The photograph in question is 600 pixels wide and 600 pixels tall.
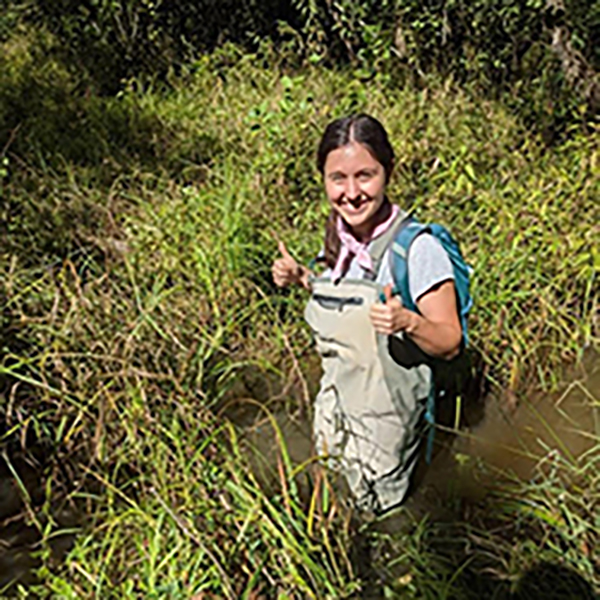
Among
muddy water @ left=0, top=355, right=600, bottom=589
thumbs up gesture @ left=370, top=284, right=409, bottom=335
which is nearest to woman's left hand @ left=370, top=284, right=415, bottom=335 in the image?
thumbs up gesture @ left=370, top=284, right=409, bottom=335

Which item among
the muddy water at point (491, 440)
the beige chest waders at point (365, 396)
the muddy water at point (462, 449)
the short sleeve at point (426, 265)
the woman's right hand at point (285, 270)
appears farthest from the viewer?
the muddy water at point (491, 440)

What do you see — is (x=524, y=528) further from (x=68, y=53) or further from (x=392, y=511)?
(x=68, y=53)

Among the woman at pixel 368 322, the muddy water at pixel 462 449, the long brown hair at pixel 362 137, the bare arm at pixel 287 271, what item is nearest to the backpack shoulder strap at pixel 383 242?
the woman at pixel 368 322

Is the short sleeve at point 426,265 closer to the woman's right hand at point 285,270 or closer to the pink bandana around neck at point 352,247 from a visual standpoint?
the pink bandana around neck at point 352,247

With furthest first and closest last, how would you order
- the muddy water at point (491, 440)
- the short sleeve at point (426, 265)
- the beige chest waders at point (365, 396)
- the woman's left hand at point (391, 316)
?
1. the muddy water at point (491, 440)
2. the beige chest waders at point (365, 396)
3. the short sleeve at point (426, 265)
4. the woman's left hand at point (391, 316)

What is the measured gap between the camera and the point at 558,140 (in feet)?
17.1

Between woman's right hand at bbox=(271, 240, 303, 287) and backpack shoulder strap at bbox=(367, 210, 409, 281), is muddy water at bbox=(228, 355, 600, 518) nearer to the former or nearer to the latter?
woman's right hand at bbox=(271, 240, 303, 287)

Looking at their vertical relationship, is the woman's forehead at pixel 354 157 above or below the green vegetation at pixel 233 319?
above

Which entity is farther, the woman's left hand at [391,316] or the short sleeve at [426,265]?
the short sleeve at [426,265]

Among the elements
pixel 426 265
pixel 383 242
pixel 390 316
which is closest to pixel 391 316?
pixel 390 316

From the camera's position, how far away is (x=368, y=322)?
234cm

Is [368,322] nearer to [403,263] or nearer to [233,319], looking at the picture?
[403,263]

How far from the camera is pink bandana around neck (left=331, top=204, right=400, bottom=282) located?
2.30m

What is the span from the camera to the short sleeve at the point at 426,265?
2143mm
